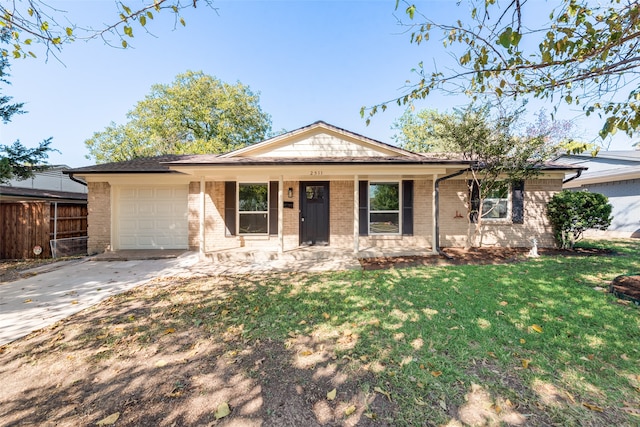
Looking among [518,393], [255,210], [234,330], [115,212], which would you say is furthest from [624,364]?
[115,212]

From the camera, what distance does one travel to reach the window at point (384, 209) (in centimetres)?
955

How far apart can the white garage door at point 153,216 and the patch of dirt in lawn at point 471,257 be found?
716 cm

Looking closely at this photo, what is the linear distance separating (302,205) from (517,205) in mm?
8364

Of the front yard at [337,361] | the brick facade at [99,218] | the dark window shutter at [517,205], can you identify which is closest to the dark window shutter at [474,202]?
the dark window shutter at [517,205]

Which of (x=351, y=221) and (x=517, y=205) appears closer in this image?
(x=351, y=221)

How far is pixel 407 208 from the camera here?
31.2 feet

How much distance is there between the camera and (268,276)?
246 inches

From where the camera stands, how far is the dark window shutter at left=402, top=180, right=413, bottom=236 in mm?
9461

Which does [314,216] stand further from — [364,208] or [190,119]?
[190,119]

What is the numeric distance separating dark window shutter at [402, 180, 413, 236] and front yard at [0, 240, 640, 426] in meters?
4.70

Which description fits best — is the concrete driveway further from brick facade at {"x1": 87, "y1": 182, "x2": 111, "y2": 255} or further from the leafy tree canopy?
the leafy tree canopy

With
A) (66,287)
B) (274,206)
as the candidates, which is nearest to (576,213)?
(274,206)

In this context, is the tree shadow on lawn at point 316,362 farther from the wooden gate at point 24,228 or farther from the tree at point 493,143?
the wooden gate at point 24,228

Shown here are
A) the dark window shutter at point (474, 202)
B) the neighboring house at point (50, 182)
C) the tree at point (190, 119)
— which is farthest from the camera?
the tree at point (190, 119)
